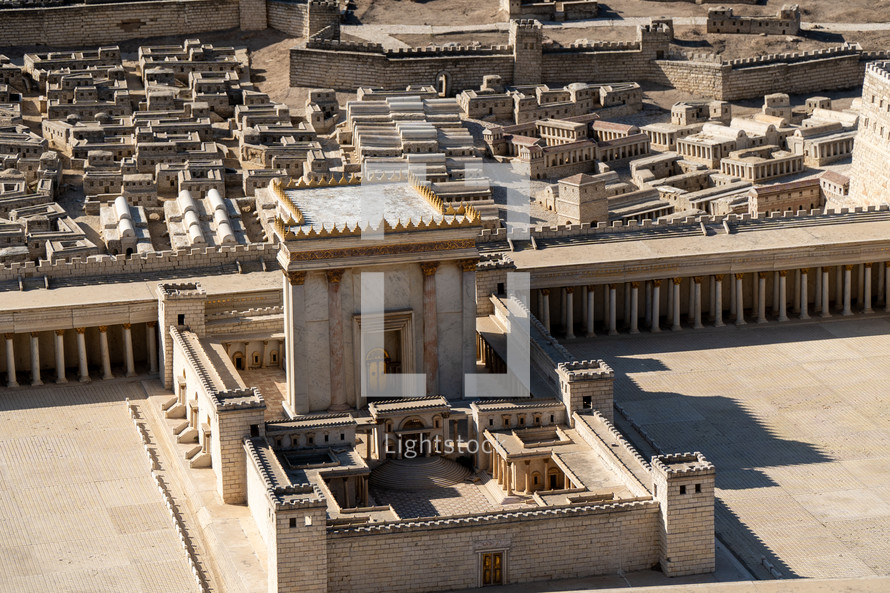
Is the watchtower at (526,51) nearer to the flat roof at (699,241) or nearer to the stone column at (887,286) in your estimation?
the flat roof at (699,241)

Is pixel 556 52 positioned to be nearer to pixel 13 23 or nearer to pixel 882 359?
pixel 13 23

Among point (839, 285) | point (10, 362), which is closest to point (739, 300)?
point (839, 285)

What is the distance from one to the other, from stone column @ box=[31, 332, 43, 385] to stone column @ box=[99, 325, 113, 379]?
124 inches

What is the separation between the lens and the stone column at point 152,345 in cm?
9625

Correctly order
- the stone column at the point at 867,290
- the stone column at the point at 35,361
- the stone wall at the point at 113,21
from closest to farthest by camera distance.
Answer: the stone column at the point at 35,361 → the stone column at the point at 867,290 → the stone wall at the point at 113,21

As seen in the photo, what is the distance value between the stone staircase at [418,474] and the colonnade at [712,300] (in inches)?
861

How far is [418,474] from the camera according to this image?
81.6m

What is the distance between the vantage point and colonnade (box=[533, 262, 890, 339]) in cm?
10350

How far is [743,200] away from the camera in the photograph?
127 m

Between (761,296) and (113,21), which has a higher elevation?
(113,21)

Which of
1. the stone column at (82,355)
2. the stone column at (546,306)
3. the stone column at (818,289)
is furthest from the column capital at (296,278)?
the stone column at (818,289)

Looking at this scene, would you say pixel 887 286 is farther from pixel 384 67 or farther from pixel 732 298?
pixel 384 67

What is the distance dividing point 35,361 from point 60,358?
122cm

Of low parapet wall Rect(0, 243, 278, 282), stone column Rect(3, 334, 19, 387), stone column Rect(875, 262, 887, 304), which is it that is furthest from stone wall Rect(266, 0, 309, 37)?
stone column Rect(3, 334, 19, 387)
